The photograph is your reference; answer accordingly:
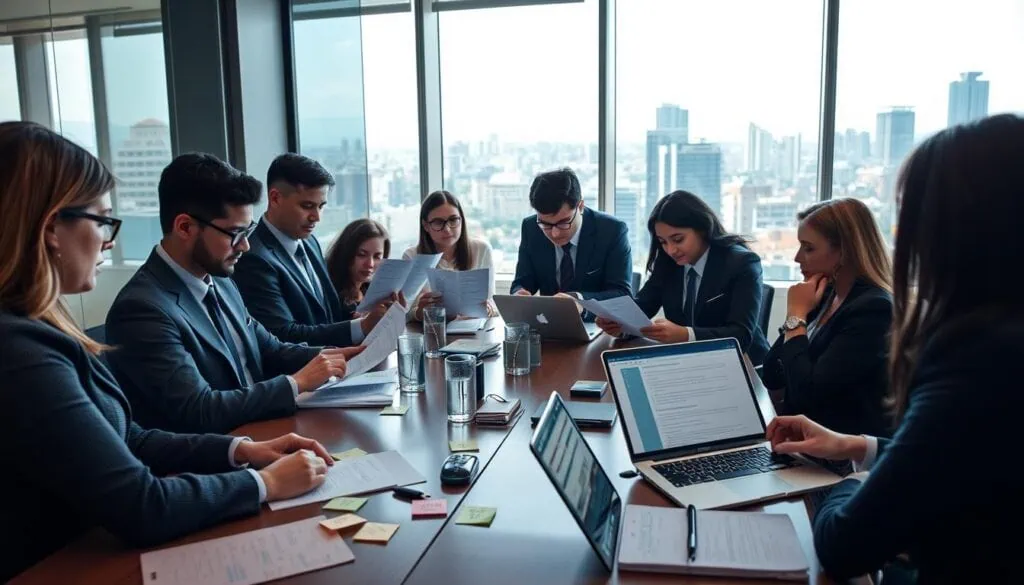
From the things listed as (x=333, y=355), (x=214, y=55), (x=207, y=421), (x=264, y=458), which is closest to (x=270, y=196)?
(x=333, y=355)

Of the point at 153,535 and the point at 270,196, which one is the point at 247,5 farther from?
the point at 153,535

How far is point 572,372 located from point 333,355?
0.75m

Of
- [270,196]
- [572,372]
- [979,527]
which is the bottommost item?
[572,372]

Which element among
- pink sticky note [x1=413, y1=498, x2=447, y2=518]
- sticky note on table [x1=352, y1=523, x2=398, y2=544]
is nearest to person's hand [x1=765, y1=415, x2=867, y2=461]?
pink sticky note [x1=413, y1=498, x2=447, y2=518]

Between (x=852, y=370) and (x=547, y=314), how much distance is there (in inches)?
43.6

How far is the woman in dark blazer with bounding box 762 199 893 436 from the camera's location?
6.78 ft

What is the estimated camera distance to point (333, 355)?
2205 millimetres

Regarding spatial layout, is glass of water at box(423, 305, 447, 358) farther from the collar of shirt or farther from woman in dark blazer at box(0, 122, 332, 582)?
woman in dark blazer at box(0, 122, 332, 582)

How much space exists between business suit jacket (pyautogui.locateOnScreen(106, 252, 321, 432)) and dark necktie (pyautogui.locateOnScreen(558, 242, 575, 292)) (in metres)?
2.02

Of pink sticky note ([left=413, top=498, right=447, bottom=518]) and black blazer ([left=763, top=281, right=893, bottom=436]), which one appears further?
black blazer ([left=763, top=281, right=893, bottom=436])

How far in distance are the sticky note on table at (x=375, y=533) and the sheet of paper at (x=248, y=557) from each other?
0.11 ft

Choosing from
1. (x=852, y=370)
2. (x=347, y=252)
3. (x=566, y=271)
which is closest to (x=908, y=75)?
(x=566, y=271)

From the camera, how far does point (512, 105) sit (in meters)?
→ 5.32

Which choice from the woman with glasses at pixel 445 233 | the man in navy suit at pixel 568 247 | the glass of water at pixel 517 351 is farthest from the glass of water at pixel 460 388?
the woman with glasses at pixel 445 233
